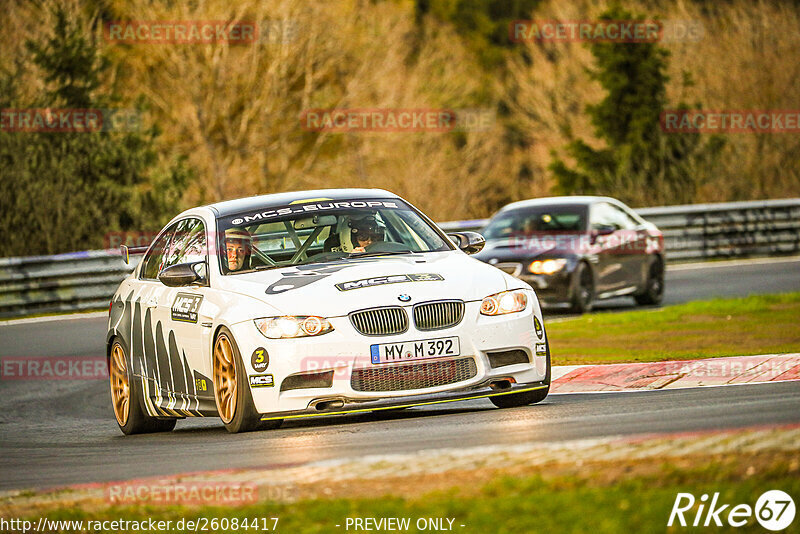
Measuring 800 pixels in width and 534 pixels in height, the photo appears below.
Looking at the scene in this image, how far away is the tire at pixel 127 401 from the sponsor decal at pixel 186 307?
0.87m

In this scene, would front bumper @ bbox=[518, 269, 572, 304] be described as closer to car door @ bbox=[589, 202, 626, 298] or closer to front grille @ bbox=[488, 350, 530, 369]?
car door @ bbox=[589, 202, 626, 298]

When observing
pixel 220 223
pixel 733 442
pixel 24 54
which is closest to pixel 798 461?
pixel 733 442

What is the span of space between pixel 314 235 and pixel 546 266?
8.79m

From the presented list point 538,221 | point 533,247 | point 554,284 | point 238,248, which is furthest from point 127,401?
point 538,221

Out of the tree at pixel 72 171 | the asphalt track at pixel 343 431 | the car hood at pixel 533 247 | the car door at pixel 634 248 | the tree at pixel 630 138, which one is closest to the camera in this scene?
the asphalt track at pixel 343 431

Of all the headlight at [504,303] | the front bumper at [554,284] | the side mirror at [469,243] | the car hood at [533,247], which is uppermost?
the side mirror at [469,243]

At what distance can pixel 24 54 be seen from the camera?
3441 centimetres

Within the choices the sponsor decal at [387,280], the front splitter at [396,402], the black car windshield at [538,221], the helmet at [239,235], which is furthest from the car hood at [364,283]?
the black car windshield at [538,221]

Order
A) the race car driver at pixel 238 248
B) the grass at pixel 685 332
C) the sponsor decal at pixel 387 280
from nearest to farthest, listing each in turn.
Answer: the sponsor decal at pixel 387 280 → the race car driver at pixel 238 248 → the grass at pixel 685 332

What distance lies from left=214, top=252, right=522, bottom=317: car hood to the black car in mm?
8890

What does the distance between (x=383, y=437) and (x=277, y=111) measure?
3677cm

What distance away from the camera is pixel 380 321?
918 cm

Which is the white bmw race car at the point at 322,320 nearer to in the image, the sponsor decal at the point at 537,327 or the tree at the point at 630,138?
the sponsor decal at the point at 537,327

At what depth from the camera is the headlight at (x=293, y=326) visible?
913 cm
